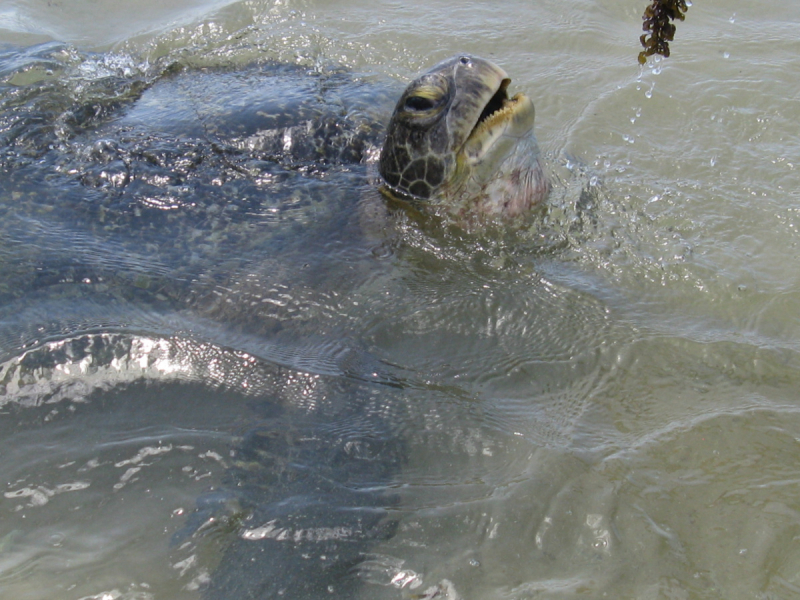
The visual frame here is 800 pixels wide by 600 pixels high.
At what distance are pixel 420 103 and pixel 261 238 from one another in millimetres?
1061

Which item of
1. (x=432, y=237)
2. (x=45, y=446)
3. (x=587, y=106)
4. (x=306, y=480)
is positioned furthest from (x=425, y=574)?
(x=587, y=106)

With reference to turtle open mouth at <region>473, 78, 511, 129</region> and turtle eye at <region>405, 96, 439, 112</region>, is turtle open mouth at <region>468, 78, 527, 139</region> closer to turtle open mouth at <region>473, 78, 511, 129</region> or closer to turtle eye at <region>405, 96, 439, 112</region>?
turtle open mouth at <region>473, 78, 511, 129</region>

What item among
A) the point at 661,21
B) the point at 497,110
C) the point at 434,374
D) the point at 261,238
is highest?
the point at 661,21

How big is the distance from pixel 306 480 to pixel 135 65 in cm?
435

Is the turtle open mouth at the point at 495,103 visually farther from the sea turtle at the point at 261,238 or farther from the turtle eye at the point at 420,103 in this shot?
the turtle eye at the point at 420,103

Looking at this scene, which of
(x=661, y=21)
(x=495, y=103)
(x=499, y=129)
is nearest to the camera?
(x=661, y=21)

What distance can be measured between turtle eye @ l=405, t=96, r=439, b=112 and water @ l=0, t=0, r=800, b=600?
1.80 feet

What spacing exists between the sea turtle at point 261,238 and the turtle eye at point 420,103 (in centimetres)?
1

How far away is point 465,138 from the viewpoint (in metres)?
3.31

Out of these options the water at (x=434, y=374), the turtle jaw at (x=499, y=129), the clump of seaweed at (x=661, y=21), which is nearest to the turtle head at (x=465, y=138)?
the turtle jaw at (x=499, y=129)

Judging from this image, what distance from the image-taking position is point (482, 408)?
2.48 metres

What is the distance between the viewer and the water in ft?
6.52

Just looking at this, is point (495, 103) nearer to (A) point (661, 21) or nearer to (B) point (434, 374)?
(A) point (661, 21)

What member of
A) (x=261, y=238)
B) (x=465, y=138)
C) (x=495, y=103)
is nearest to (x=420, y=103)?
(x=465, y=138)
